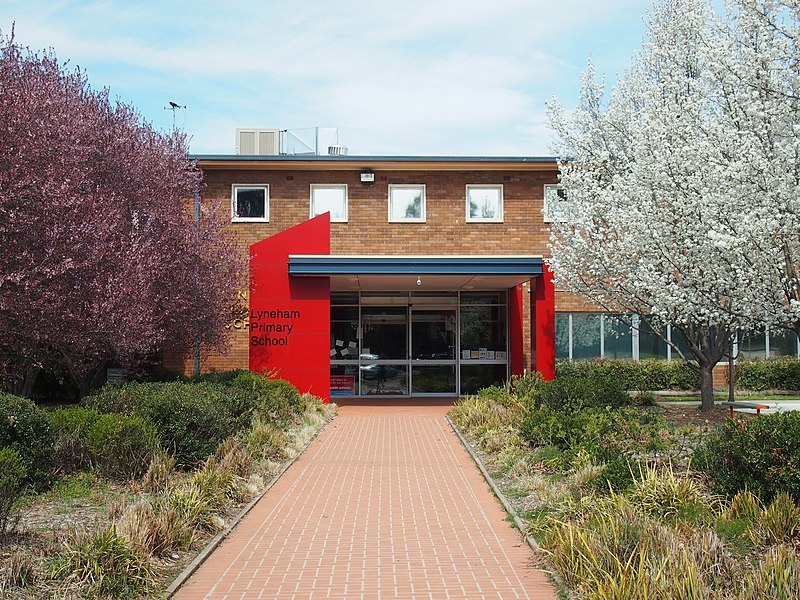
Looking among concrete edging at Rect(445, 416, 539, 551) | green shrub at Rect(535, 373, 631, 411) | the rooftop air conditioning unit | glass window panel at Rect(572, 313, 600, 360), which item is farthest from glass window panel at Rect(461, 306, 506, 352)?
concrete edging at Rect(445, 416, 539, 551)

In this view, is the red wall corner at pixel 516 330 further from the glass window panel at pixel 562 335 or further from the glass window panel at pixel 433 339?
the glass window panel at pixel 562 335

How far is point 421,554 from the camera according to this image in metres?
7.99

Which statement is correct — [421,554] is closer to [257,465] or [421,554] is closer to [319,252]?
[257,465]

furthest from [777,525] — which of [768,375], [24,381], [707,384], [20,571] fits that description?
[768,375]

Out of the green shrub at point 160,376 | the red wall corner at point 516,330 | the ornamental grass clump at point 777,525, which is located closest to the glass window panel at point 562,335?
the red wall corner at point 516,330

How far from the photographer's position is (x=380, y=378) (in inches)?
1008

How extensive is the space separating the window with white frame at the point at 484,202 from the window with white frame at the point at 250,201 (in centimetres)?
590

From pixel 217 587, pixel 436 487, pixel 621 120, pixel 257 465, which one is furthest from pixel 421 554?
pixel 621 120

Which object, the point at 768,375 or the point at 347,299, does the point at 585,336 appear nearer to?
the point at 768,375

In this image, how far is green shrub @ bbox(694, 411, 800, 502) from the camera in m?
8.12

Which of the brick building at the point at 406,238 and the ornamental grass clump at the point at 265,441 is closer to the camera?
the ornamental grass clump at the point at 265,441

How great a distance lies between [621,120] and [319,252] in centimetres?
824

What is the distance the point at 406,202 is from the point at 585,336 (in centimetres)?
673

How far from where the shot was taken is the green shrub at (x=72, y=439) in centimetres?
1098
